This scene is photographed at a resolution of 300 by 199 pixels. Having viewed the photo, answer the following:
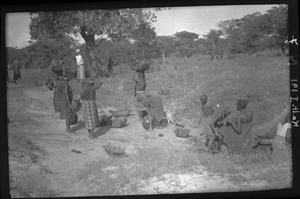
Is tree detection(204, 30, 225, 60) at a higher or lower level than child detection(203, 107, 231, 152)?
higher

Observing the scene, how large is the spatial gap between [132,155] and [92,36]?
1.65 m

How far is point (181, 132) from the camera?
466 centimetres

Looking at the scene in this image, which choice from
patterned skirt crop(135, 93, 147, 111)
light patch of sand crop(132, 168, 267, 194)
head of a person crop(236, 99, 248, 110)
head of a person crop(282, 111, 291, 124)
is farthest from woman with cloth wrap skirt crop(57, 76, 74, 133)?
head of a person crop(282, 111, 291, 124)

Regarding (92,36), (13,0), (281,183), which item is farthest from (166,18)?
(281,183)

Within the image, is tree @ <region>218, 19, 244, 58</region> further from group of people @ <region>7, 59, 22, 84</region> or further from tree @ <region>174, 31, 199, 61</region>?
group of people @ <region>7, 59, 22, 84</region>

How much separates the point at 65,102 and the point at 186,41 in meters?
1.77

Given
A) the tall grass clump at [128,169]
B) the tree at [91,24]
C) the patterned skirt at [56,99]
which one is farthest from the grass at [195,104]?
the tree at [91,24]

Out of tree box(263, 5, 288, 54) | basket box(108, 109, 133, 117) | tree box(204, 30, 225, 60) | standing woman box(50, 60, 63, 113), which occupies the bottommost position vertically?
basket box(108, 109, 133, 117)

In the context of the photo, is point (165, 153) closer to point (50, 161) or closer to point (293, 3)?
point (50, 161)

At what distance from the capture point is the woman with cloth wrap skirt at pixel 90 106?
4.67m

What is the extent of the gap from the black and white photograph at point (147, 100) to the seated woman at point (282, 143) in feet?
0.04

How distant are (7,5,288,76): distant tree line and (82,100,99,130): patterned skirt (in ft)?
1.39

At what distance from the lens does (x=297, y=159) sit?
15.5ft

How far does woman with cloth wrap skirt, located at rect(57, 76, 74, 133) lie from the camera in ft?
15.3
